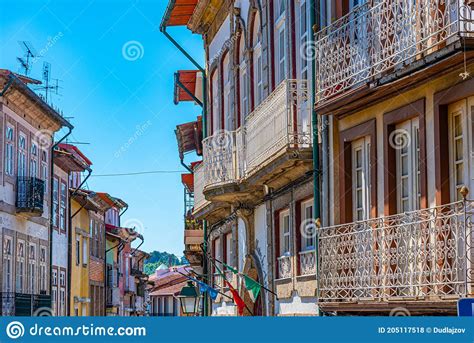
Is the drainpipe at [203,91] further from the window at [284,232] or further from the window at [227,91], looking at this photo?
the window at [284,232]

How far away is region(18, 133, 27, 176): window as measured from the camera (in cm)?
3953

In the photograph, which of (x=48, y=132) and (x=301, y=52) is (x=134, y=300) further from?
(x=301, y=52)

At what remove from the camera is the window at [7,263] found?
37.3 metres

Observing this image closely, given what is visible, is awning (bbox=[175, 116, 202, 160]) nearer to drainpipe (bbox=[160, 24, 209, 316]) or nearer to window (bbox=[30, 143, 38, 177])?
drainpipe (bbox=[160, 24, 209, 316])

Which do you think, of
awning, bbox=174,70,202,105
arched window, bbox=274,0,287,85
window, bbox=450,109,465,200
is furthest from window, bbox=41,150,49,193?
window, bbox=450,109,465,200

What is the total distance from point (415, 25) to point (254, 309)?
39.1 ft

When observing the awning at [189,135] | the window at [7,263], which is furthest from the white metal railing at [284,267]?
the window at [7,263]

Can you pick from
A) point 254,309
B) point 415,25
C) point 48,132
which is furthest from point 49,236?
point 415,25

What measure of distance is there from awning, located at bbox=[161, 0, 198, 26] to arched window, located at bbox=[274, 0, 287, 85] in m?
7.97

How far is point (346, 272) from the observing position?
53.0 feet

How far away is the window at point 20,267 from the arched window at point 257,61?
683 inches

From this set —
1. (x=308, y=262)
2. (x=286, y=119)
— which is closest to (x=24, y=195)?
(x=308, y=262)

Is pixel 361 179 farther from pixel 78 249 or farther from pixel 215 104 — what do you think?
pixel 78 249

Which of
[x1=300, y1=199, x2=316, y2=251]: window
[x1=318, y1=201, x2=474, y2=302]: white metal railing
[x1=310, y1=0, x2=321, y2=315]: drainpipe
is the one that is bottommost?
[x1=318, y1=201, x2=474, y2=302]: white metal railing
